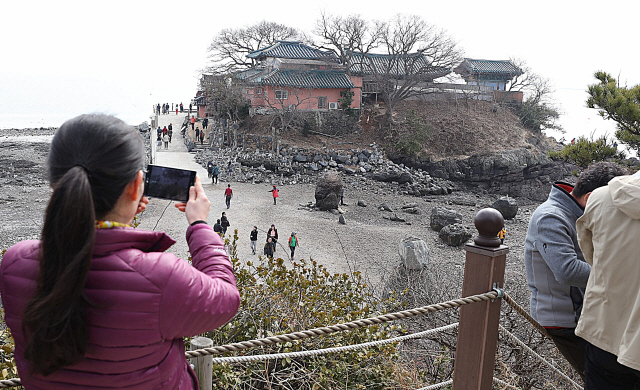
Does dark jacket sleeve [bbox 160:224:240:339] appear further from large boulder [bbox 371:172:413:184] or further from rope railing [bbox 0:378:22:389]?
large boulder [bbox 371:172:413:184]

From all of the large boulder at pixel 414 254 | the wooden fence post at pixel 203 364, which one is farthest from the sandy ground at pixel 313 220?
the wooden fence post at pixel 203 364

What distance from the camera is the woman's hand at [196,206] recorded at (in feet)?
4.66

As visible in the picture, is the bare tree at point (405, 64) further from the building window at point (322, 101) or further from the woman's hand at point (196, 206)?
the woman's hand at point (196, 206)

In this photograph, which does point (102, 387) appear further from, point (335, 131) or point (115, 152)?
point (335, 131)

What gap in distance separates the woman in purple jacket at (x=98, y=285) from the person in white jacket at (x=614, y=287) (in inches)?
61.7

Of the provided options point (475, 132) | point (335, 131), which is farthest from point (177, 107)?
point (475, 132)

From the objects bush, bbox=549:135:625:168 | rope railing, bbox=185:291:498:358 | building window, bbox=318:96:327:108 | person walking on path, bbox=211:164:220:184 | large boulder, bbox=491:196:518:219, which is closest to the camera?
rope railing, bbox=185:291:498:358

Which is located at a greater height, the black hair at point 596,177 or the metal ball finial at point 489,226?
the black hair at point 596,177

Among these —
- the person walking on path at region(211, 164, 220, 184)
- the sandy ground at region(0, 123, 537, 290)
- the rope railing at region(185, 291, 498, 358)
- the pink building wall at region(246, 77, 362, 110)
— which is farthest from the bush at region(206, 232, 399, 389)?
the pink building wall at region(246, 77, 362, 110)

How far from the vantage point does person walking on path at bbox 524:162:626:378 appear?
244 centimetres

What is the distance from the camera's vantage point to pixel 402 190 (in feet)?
85.2

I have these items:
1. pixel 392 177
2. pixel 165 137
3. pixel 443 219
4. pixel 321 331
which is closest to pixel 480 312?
pixel 321 331

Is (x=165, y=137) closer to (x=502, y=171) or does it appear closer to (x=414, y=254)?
(x=502, y=171)

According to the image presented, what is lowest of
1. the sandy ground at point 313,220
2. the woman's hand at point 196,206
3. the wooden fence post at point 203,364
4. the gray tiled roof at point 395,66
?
the sandy ground at point 313,220
